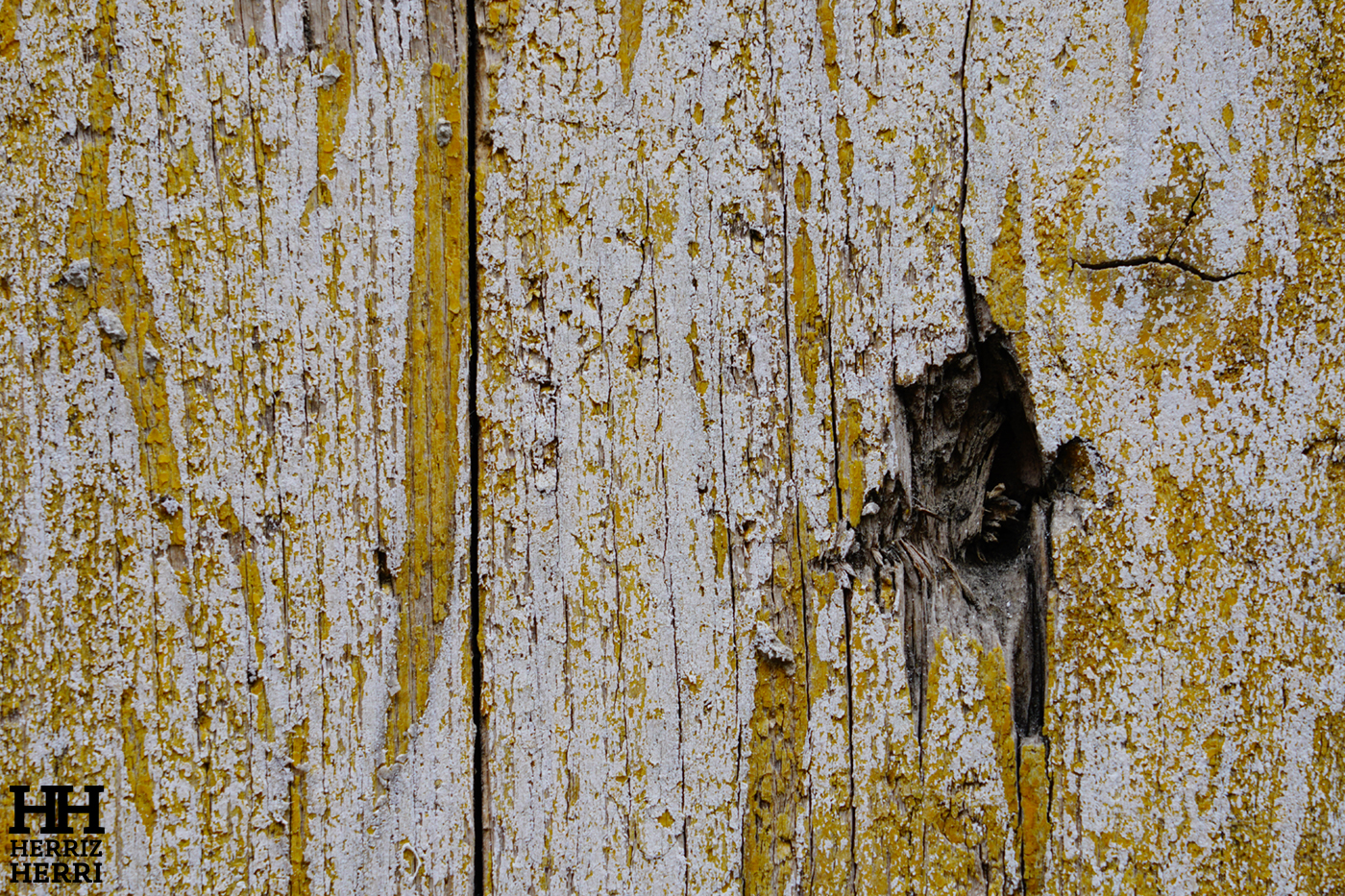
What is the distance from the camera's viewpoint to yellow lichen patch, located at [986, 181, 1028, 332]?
72cm

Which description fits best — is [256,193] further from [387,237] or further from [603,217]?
[603,217]

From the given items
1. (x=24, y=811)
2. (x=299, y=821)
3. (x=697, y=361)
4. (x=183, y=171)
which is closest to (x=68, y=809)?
(x=24, y=811)

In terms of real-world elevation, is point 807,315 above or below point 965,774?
above

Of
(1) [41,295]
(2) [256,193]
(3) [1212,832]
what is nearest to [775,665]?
(3) [1212,832]

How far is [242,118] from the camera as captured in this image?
717 millimetres

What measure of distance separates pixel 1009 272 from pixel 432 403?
60 cm

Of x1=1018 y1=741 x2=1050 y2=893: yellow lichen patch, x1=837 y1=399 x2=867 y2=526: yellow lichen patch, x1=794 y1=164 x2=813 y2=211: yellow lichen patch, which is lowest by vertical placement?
x1=1018 y1=741 x2=1050 y2=893: yellow lichen patch

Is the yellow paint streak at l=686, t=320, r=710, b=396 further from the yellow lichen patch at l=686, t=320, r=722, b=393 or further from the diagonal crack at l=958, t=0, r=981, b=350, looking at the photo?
the diagonal crack at l=958, t=0, r=981, b=350

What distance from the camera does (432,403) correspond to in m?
0.74

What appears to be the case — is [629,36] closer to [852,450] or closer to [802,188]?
[802,188]

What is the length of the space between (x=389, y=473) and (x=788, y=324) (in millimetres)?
438

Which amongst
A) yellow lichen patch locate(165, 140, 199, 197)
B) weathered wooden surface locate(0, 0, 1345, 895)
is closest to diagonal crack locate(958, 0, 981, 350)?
weathered wooden surface locate(0, 0, 1345, 895)

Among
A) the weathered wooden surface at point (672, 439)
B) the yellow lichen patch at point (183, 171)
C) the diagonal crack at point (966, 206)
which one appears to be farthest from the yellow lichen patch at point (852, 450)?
the yellow lichen patch at point (183, 171)

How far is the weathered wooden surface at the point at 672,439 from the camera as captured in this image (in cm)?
71
